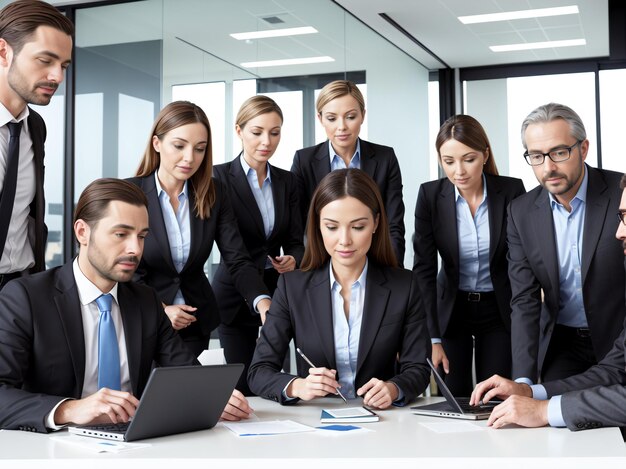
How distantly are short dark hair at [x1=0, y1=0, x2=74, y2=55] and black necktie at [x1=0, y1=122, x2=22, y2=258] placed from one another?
0.90 feet

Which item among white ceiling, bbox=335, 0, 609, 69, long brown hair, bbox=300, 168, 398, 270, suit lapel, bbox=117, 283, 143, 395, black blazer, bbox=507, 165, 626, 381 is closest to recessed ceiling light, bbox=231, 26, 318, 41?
white ceiling, bbox=335, 0, 609, 69

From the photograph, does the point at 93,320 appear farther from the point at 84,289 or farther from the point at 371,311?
the point at 371,311

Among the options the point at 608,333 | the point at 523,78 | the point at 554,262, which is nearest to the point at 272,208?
the point at 554,262

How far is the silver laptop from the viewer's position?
2383mm

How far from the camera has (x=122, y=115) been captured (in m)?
5.98

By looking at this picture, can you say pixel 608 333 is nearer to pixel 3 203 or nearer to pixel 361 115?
pixel 361 115

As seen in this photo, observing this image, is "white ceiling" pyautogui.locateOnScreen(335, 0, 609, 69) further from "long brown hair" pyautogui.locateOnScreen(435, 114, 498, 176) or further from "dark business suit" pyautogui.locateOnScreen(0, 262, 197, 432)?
"dark business suit" pyautogui.locateOnScreen(0, 262, 197, 432)

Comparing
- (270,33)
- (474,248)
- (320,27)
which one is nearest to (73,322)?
(474,248)

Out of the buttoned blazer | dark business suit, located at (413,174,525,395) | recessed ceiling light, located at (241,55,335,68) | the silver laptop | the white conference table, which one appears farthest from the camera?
recessed ceiling light, located at (241,55,335,68)

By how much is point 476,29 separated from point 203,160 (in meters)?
5.42

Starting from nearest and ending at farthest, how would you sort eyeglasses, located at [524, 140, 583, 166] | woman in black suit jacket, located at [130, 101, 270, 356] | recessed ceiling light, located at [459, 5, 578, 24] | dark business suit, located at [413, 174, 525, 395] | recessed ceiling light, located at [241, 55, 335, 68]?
eyeglasses, located at [524, 140, 583, 166]
woman in black suit jacket, located at [130, 101, 270, 356]
dark business suit, located at [413, 174, 525, 395]
recessed ceiling light, located at [241, 55, 335, 68]
recessed ceiling light, located at [459, 5, 578, 24]

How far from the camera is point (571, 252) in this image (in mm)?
3189

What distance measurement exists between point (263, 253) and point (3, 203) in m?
1.36

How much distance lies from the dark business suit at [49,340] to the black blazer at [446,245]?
1482mm
